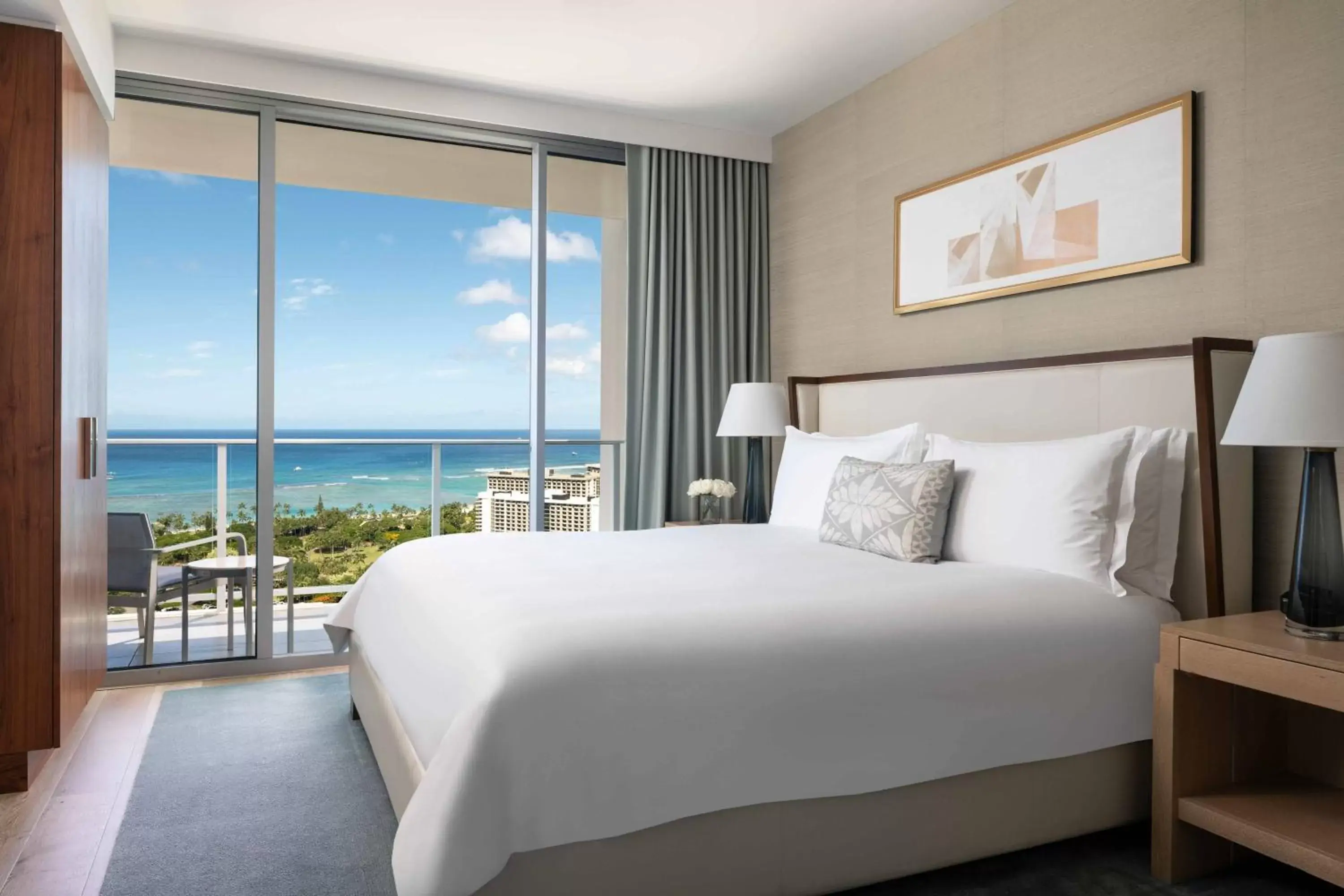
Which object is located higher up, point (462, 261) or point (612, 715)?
point (462, 261)

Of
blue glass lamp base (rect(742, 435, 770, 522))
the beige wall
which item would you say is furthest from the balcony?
the beige wall

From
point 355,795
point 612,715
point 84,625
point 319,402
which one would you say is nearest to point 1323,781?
point 612,715

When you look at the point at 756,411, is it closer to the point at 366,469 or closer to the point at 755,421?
the point at 755,421

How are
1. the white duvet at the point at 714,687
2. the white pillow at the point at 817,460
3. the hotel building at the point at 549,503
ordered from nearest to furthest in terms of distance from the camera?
1. the white duvet at the point at 714,687
2. the white pillow at the point at 817,460
3. the hotel building at the point at 549,503

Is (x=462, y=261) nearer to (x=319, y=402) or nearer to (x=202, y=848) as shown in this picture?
(x=319, y=402)

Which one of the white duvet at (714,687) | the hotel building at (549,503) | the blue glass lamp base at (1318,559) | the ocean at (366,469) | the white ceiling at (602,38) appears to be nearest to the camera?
the white duvet at (714,687)

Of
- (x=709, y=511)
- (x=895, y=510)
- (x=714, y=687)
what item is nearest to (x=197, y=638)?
(x=709, y=511)

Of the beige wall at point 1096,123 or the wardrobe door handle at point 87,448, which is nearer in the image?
the beige wall at point 1096,123

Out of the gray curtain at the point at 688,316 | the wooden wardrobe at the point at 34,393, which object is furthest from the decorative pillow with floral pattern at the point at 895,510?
the wooden wardrobe at the point at 34,393

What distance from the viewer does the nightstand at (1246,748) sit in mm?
1854

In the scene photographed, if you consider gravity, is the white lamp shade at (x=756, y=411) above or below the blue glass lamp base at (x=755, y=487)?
above

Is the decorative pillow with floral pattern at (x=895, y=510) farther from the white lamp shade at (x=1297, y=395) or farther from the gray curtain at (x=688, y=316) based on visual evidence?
the gray curtain at (x=688, y=316)

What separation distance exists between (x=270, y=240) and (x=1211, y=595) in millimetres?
3908

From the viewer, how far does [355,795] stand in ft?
8.50
